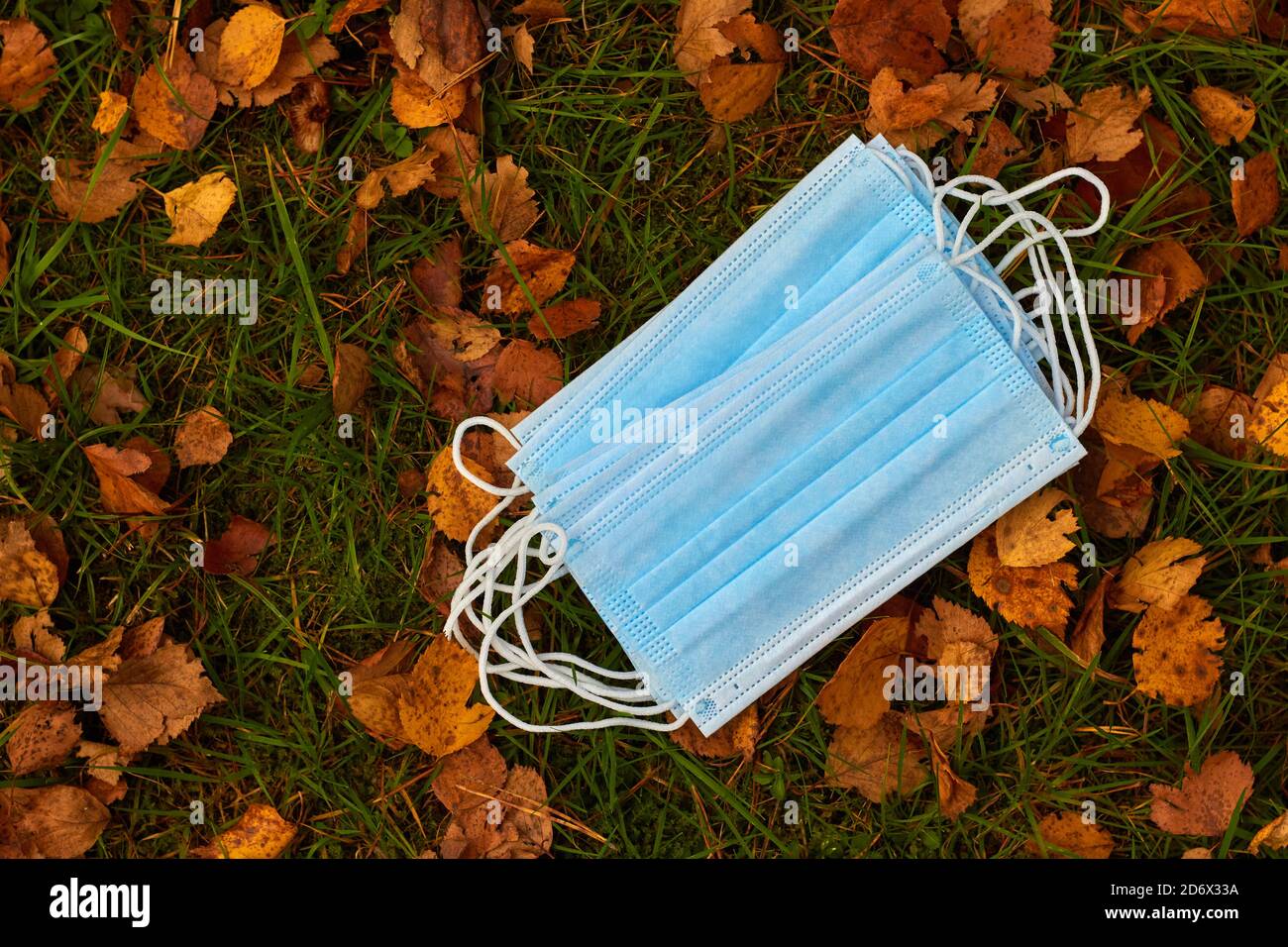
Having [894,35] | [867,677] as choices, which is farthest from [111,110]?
[867,677]

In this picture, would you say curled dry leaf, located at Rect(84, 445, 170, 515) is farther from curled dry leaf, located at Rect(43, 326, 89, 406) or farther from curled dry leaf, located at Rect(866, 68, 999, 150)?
curled dry leaf, located at Rect(866, 68, 999, 150)

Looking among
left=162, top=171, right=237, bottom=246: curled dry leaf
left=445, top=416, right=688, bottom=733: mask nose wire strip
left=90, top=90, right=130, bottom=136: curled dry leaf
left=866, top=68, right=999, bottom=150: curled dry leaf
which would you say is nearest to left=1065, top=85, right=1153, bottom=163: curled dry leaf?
left=866, top=68, right=999, bottom=150: curled dry leaf

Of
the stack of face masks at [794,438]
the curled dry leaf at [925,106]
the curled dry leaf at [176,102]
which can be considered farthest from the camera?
the curled dry leaf at [176,102]

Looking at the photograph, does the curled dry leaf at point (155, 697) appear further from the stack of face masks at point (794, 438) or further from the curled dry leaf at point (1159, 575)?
the curled dry leaf at point (1159, 575)

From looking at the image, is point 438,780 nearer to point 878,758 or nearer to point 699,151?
point 878,758

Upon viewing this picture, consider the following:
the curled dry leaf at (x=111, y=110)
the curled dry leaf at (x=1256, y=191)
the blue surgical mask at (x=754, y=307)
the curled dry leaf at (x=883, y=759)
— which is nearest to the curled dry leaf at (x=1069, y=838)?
the curled dry leaf at (x=883, y=759)
